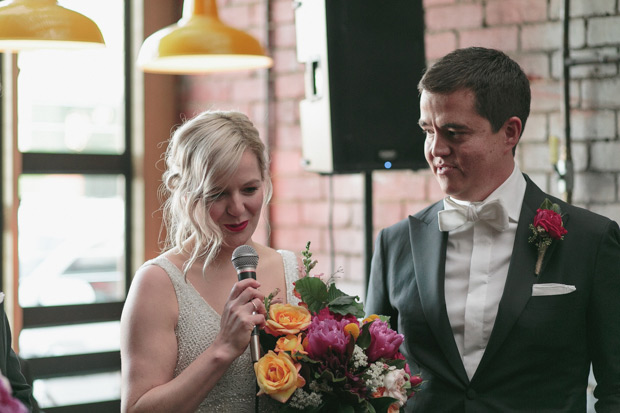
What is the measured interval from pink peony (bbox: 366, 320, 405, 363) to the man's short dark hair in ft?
1.89

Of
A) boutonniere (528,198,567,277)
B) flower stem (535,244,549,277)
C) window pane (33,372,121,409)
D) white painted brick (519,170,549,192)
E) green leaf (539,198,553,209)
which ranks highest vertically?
white painted brick (519,170,549,192)

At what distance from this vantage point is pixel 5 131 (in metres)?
5.04

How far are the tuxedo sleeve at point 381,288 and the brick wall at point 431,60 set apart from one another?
34.9 inches

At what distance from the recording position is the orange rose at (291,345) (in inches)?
71.4

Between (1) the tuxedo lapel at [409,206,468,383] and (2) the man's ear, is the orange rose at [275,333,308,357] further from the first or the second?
(2) the man's ear

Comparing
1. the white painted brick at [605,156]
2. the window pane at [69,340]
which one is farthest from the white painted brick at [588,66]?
the window pane at [69,340]

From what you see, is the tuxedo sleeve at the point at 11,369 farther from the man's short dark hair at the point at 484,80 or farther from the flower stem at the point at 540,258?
the flower stem at the point at 540,258

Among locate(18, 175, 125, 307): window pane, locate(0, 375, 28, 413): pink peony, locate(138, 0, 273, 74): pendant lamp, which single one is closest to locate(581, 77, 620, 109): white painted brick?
locate(138, 0, 273, 74): pendant lamp

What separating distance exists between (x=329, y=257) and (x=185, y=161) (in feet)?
8.92

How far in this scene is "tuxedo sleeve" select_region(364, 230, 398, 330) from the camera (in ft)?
7.30

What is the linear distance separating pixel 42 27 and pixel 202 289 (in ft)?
3.81

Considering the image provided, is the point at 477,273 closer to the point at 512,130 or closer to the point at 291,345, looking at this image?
the point at 512,130

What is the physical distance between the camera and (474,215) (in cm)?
207

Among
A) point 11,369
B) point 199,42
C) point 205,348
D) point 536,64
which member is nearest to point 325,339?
point 205,348
